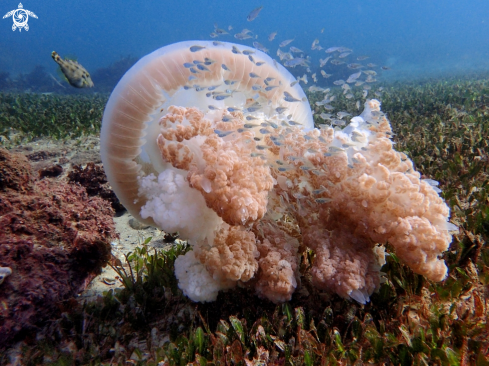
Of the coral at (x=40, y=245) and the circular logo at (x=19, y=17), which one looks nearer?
A: the coral at (x=40, y=245)

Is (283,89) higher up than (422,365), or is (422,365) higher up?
(283,89)

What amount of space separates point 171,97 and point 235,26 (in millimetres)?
155098

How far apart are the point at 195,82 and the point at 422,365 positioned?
3.03 metres

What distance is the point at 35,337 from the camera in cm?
258

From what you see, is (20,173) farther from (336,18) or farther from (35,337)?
(336,18)

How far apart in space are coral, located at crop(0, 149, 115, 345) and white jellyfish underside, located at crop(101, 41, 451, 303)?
2.12 ft

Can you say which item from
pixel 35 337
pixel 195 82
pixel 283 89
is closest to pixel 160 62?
pixel 195 82

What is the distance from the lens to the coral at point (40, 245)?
8.12 feet

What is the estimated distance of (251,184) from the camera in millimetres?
2344

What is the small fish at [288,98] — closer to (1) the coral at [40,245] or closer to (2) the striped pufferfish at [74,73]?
(1) the coral at [40,245]

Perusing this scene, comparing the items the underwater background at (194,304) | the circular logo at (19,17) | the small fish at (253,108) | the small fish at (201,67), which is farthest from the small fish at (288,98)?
the circular logo at (19,17)

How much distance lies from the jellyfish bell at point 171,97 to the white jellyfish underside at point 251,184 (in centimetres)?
1

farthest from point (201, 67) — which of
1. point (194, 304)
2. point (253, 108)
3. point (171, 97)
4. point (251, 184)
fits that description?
point (194, 304)

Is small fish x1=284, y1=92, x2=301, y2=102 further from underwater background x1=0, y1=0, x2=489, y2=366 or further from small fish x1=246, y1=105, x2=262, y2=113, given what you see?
underwater background x1=0, y1=0, x2=489, y2=366
